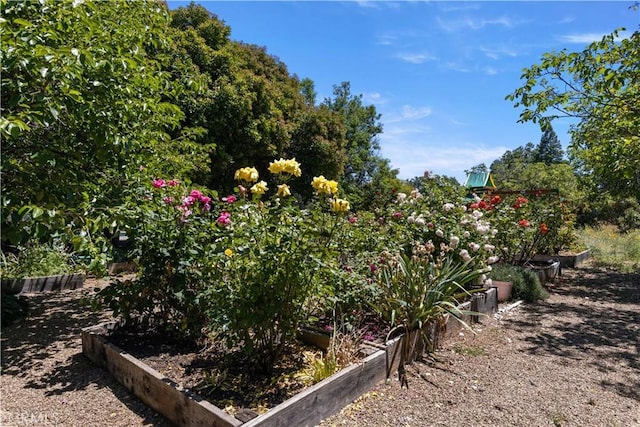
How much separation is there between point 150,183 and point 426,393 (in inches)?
106

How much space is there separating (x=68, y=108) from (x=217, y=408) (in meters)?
2.00

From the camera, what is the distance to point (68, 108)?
2.41 metres

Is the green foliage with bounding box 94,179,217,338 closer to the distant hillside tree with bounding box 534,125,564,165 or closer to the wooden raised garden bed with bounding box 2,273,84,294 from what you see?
the wooden raised garden bed with bounding box 2,273,84,294

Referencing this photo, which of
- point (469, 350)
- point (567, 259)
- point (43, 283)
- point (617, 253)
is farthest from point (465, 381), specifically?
point (617, 253)

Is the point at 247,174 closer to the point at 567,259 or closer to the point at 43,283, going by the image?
the point at 43,283

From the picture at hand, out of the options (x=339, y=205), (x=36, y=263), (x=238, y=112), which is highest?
(x=238, y=112)

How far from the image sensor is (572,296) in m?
5.68

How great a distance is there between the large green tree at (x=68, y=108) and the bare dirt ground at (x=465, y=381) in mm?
1216

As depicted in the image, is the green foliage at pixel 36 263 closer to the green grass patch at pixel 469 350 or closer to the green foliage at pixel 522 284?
the green grass patch at pixel 469 350

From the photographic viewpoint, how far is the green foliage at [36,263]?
5590mm

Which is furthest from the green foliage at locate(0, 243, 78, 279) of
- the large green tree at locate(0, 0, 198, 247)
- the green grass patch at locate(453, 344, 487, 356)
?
the green grass patch at locate(453, 344, 487, 356)

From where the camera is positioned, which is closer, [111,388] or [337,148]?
[111,388]

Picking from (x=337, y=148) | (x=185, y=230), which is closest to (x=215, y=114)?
(x=337, y=148)

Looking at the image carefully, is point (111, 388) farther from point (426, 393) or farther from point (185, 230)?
point (426, 393)
